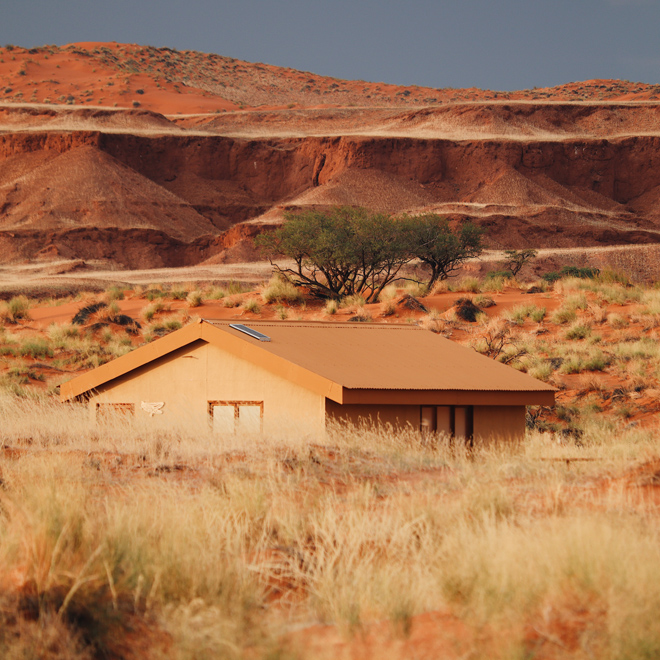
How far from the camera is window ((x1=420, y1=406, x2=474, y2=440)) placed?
1389 centimetres

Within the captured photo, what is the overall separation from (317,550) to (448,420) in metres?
8.03

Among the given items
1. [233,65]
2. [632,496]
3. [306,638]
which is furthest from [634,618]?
[233,65]

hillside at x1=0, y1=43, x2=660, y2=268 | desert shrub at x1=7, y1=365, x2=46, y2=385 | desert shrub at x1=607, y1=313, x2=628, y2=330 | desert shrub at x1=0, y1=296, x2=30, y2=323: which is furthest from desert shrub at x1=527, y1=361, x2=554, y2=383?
hillside at x1=0, y1=43, x2=660, y2=268

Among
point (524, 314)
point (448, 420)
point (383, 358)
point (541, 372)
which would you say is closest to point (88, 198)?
point (524, 314)

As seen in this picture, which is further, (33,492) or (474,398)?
(474,398)

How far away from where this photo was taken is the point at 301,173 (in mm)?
90500

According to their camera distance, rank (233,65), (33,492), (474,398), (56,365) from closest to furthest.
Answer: (33,492), (474,398), (56,365), (233,65)

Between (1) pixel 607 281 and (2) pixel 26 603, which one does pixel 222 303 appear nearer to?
(1) pixel 607 281

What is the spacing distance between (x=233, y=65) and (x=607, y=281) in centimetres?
12661

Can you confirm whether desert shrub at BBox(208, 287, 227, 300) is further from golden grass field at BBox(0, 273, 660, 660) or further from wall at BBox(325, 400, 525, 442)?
golden grass field at BBox(0, 273, 660, 660)

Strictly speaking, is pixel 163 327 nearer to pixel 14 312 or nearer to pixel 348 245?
pixel 14 312

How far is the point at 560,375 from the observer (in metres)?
23.5

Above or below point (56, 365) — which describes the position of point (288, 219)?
above

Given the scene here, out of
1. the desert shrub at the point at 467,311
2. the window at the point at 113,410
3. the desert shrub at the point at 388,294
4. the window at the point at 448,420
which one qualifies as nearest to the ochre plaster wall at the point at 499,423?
the window at the point at 448,420
